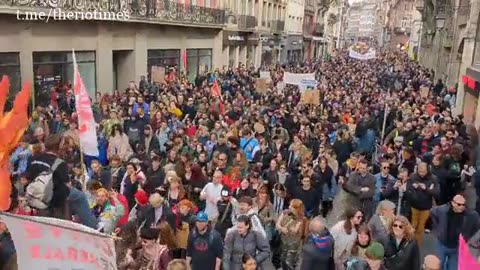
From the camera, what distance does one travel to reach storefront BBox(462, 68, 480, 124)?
1805 centimetres

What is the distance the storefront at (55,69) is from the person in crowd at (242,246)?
1350cm

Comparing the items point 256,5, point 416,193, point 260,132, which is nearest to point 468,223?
point 416,193

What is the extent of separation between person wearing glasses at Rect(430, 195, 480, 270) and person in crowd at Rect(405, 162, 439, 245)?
0.99 metres

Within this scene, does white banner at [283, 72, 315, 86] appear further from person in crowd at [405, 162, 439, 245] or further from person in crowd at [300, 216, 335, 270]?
person in crowd at [300, 216, 335, 270]

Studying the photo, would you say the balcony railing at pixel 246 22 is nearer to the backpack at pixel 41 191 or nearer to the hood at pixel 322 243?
the backpack at pixel 41 191

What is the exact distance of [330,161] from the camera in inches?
390

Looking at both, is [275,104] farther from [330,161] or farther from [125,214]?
[125,214]

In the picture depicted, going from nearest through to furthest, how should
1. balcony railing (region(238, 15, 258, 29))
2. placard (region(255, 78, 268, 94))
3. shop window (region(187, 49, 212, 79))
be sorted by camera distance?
placard (region(255, 78, 268, 94)) < shop window (region(187, 49, 212, 79)) < balcony railing (region(238, 15, 258, 29))

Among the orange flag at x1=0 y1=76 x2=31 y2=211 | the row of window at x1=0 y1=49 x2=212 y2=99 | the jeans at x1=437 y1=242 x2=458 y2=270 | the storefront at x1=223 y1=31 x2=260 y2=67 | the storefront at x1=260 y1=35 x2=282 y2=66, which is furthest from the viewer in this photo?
the storefront at x1=260 y1=35 x2=282 y2=66

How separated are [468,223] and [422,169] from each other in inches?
58.1

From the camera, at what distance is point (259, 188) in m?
7.26

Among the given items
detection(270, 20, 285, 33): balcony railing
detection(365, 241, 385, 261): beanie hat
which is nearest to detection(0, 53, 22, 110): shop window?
detection(365, 241, 385, 261): beanie hat

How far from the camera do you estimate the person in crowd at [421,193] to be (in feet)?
26.4

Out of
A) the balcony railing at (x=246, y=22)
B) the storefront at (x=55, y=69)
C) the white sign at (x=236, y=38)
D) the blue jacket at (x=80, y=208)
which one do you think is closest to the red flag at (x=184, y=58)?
the white sign at (x=236, y=38)
